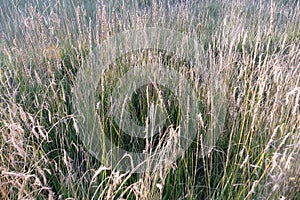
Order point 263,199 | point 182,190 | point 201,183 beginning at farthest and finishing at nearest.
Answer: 1. point 201,183
2. point 182,190
3. point 263,199

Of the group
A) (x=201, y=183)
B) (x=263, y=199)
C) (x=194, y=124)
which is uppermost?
(x=194, y=124)

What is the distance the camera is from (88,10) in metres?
5.02

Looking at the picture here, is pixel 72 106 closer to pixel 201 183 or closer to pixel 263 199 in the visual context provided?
pixel 201 183

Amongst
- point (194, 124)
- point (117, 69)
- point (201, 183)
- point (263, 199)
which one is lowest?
point (201, 183)

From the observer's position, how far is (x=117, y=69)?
244 centimetres

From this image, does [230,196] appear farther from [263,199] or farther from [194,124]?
[194,124]

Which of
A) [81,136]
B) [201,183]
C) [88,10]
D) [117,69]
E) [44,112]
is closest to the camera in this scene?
[201,183]

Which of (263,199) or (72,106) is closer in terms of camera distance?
(263,199)

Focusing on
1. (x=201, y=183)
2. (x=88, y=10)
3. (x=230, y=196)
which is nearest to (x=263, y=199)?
(x=230, y=196)

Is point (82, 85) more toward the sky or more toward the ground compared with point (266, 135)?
more toward the sky

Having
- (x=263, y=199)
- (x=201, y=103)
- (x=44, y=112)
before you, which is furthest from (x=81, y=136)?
(x=263, y=199)

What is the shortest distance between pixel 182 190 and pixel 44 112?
1.12m

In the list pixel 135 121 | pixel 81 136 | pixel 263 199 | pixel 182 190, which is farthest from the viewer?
pixel 135 121

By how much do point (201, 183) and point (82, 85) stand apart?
108 centimetres
